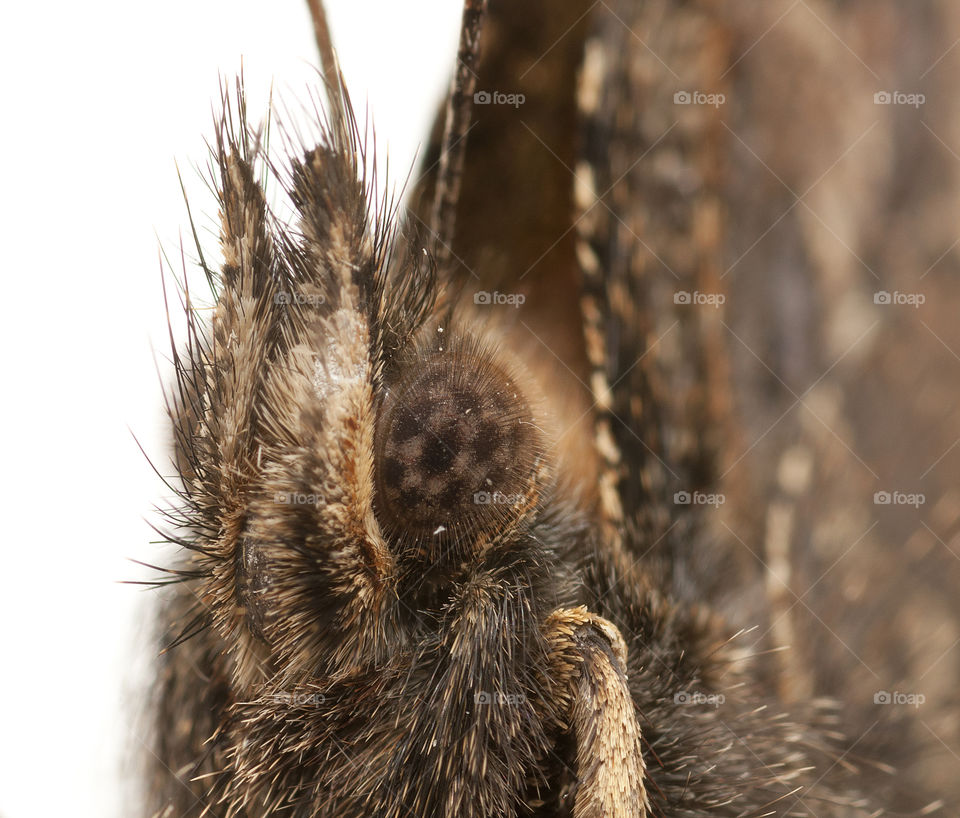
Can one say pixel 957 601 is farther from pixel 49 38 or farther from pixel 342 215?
pixel 49 38

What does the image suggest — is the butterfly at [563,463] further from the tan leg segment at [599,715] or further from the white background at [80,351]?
the white background at [80,351]

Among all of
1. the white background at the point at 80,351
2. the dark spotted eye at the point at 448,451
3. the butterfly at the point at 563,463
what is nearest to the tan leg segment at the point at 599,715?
the butterfly at the point at 563,463

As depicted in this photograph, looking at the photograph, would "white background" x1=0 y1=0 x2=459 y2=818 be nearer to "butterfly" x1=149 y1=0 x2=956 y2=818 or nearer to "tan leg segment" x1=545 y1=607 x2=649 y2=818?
"butterfly" x1=149 y1=0 x2=956 y2=818

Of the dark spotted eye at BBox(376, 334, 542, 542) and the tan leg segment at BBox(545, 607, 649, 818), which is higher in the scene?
the dark spotted eye at BBox(376, 334, 542, 542)

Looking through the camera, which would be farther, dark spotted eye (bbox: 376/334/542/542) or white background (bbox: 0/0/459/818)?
white background (bbox: 0/0/459/818)

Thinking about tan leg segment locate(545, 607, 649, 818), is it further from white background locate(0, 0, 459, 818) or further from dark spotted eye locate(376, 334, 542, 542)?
white background locate(0, 0, 459, 818)

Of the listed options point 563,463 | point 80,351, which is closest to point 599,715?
point 563,463

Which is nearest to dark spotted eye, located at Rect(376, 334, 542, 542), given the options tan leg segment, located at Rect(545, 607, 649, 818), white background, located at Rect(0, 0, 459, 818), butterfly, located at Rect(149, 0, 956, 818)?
butterfly, located at Rect(149, 0, 956, 818)
